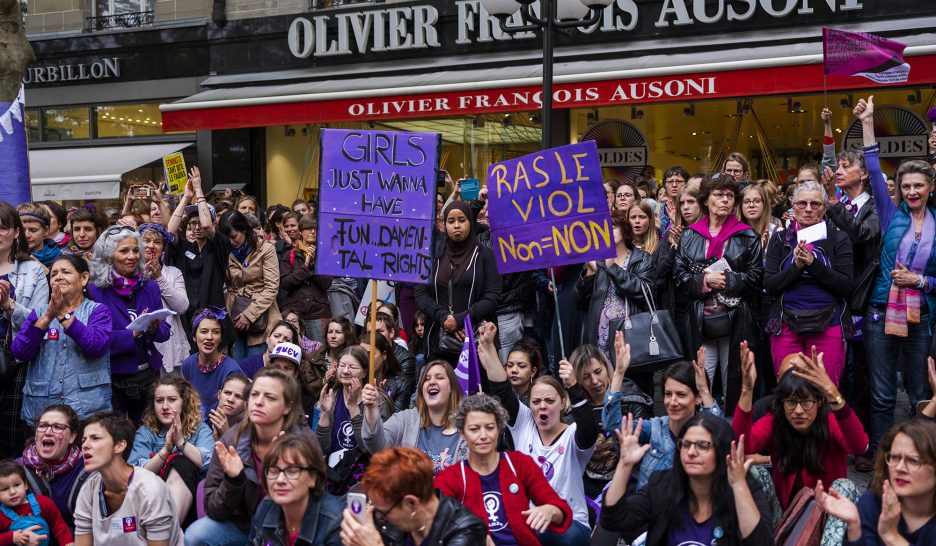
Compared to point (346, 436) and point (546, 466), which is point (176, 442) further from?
point (546, 466)

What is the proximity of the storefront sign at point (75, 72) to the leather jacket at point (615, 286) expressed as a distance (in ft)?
43.6

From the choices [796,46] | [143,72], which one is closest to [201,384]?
[796,46]

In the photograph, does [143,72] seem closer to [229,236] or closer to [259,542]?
[229,236]

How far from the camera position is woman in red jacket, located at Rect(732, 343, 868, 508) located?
5281 mm

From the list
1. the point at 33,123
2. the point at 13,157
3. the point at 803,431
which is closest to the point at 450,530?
the point at 803,431

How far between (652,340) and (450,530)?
3107 millimetres

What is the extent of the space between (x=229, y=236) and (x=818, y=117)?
8074 mm

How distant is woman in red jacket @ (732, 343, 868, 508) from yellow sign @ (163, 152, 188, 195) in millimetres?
9232

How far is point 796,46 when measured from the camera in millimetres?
13078

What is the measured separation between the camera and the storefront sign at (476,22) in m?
13.9

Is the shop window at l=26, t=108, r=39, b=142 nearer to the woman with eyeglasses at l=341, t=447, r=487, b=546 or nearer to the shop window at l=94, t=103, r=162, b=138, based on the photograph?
the shop window at l=94, t=103, r=162, b=138

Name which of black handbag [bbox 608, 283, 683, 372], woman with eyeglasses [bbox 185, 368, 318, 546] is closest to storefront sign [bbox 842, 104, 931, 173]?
black handbag [bbox 608, 283, 683, 372]

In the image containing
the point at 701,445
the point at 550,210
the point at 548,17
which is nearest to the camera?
the point at 701,445

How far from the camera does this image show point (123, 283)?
7164 mm
